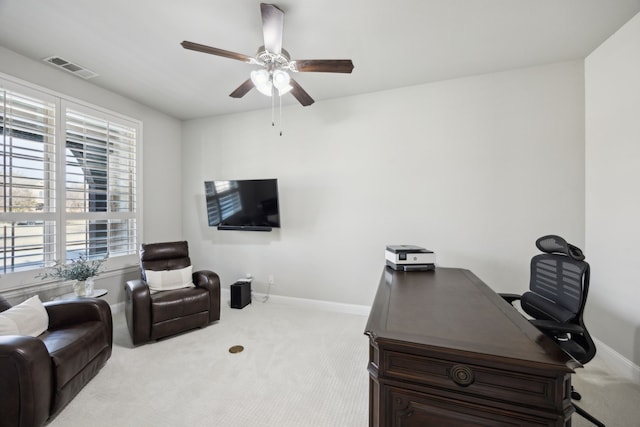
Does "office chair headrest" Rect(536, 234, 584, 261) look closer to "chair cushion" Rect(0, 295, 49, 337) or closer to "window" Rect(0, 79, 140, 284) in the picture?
"chair cushion" Rect(0, 295, 49, 337)

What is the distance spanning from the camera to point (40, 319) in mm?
1855

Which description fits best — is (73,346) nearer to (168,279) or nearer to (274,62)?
(168,279)

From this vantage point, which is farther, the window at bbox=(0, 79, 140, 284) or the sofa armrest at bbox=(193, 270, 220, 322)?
A: the sofa armrest at bbox=(193, 270, 220, 322)

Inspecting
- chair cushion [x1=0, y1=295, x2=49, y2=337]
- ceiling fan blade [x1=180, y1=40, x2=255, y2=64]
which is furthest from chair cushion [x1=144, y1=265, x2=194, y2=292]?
ceiling fan blade [x1=180, y1=40, x2=255, y2=64]

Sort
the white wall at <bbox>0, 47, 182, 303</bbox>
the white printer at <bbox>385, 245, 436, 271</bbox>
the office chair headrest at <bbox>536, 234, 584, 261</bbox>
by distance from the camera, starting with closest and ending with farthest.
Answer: the office chair headrest at <bbox>536, 234, 584, 261</bbox> → the white printer at <bbox>385, 245, 436, 271</bbox> → the white wall at <bbox>0, 47, 182, 303</bbox>

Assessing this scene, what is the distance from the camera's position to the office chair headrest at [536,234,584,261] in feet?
4.87

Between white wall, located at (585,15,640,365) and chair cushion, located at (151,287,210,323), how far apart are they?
3890mm

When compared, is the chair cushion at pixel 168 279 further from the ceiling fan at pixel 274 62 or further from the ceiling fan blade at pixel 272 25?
the ceiling fan blade at pixel 272 25

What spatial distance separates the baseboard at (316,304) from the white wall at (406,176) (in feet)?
0.29

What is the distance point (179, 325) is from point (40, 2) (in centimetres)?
294

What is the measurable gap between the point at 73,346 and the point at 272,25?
263 centimetres

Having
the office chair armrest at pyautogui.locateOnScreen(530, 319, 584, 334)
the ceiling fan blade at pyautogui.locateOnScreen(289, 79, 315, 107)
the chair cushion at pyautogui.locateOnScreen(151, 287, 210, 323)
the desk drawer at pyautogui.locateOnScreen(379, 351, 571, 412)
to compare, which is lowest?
the chair cushion at pyautogui.locateOnScreen(151, 287, 210, 323)

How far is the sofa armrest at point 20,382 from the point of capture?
1.34 metres

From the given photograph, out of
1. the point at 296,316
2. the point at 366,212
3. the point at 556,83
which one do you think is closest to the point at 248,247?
the point at 296,316
